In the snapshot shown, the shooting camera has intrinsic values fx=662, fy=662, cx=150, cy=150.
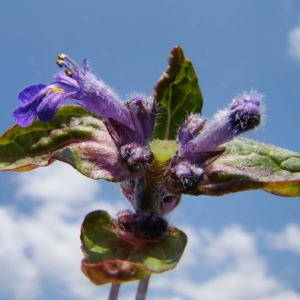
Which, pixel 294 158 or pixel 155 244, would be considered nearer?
pixel 155 244

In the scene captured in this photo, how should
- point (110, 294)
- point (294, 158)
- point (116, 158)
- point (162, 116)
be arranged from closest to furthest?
1. point (110, 294)
2. point (116, 158)
3. point (294, 158)
4. point (162, 116)

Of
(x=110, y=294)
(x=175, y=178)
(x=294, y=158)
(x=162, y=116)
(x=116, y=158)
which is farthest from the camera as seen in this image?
(x=162, y=116)

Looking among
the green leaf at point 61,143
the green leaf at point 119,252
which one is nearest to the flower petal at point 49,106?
the green leaf at point 61,143

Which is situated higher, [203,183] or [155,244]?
[203,183]

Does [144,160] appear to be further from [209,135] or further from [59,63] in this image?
[59,63]

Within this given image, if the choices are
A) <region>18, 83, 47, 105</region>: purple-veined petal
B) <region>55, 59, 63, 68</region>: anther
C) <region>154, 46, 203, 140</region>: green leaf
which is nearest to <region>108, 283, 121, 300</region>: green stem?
<region>18, 83, 47, 105</region>: purple-veined petal

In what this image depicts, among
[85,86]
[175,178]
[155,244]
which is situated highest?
[85,86]

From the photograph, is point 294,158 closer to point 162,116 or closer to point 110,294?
point 162,116

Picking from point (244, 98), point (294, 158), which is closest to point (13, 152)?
point (244, 98)
